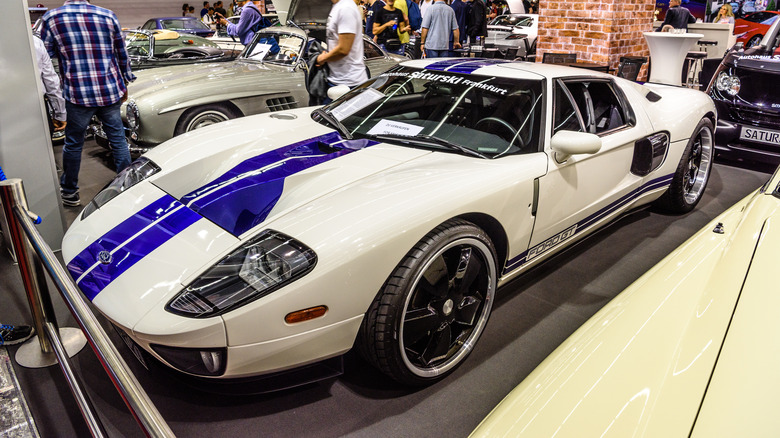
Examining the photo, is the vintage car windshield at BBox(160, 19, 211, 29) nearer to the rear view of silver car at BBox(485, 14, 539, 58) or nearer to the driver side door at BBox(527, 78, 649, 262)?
the rear view of silver car at BBox(485, 14, 539, 58)

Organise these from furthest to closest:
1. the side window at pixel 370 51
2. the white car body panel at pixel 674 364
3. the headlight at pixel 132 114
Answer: the side window at pixel 370 51
the headlight at pixel 132 114
the white car body panel at pixel 674 364

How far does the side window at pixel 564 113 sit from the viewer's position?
2.65 metres

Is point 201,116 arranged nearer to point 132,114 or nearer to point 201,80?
point 201,80

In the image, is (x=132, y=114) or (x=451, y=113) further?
(x=132, y=114)

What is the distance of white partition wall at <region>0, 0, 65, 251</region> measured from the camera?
2996 mm

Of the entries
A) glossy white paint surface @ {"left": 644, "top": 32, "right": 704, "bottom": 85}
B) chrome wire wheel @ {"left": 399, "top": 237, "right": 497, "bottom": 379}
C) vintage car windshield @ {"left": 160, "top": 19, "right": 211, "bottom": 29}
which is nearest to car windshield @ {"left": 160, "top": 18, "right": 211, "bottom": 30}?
vintage car windshield @ {"left": 160, "top": 19, "right": 211, "bottom": 29}

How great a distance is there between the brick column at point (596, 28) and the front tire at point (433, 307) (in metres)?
5.06

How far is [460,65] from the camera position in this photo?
302cm

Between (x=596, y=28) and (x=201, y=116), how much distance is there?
4.47 metres

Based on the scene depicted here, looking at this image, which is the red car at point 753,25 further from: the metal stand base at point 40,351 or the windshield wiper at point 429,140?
the metal stand base at point 40,351

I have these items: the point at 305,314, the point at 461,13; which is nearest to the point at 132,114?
the point at 305,314

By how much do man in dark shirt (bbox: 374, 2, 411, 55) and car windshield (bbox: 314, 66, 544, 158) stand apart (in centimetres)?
594

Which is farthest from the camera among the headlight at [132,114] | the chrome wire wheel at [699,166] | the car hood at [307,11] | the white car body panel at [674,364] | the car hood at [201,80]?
the car hood at [307,11]

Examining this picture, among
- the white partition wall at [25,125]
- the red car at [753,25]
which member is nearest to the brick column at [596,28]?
the white partition wall at [25,125]
